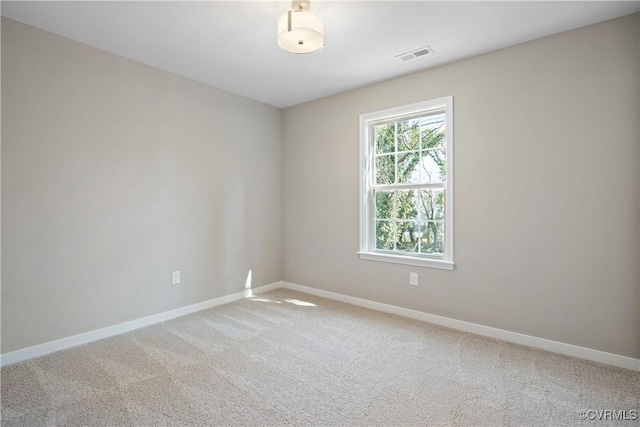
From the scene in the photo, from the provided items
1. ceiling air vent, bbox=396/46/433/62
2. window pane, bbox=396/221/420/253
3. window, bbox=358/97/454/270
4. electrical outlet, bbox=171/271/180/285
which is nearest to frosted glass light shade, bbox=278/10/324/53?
ceiling air vent, bbox=396/46/433/62

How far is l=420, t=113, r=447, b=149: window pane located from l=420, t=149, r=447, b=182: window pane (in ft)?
0.25

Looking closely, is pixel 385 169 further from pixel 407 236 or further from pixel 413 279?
pixel 413 279

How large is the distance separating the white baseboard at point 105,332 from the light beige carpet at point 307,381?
0.08m

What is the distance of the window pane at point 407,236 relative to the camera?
3.30 metres

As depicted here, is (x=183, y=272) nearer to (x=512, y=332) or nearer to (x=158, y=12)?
(x=158, y=12)

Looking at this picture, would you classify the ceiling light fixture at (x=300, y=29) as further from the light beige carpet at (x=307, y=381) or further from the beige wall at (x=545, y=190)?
the light beige carpet at (x=307, y=381)

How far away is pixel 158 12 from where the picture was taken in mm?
2211

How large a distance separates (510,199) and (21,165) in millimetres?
3713

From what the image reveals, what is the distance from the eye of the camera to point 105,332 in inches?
108

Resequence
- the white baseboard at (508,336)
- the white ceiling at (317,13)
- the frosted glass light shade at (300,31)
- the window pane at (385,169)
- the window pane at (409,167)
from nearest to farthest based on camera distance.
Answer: the frosted glass light shade at (300,31) < the white ceiling at (317,13) < the white baseboard at (508,336) < the window pane at (409,167) < the window pane at (385,169)

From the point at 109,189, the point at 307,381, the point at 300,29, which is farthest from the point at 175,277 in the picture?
the point at 300,29

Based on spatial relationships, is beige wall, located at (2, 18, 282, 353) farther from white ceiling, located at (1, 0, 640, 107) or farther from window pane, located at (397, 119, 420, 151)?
window pane, located at (397, 119, 420, 151)

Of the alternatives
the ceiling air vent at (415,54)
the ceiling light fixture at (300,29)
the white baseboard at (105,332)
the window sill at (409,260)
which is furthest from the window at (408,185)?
the white baseboard at (105,332)

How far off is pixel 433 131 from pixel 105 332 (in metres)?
3.45
